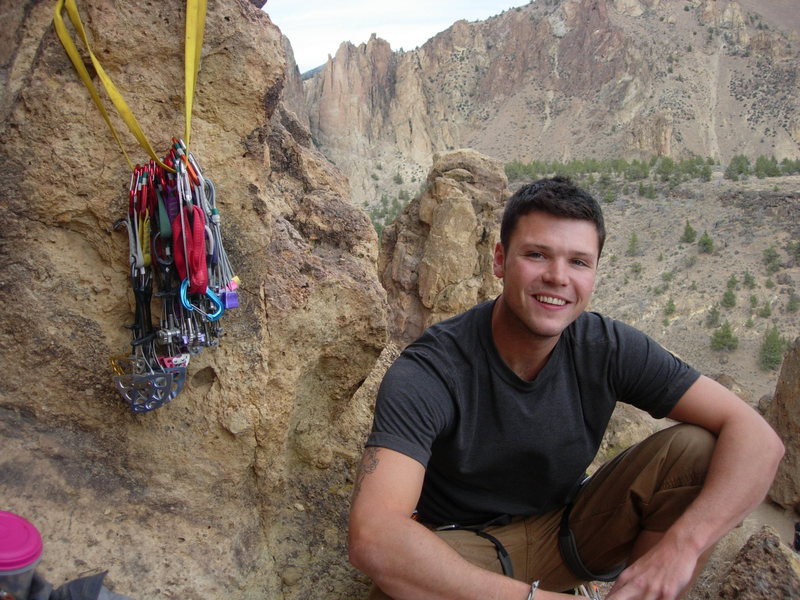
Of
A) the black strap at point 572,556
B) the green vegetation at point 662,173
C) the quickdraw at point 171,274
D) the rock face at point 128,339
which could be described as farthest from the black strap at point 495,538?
the green vegetation at point 662,173

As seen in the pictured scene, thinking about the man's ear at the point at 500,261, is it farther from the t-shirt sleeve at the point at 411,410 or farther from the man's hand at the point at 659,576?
the man's hand at the point at 659,576

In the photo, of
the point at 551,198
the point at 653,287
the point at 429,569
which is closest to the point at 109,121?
the point at 551,198

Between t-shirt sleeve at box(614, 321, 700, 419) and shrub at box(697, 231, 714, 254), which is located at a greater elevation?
shrub at box(697, 231, 714, 254)

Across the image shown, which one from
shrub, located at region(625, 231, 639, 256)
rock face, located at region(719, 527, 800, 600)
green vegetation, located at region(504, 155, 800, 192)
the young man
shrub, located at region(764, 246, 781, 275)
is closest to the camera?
the young man

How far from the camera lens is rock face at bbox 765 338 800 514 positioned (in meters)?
7.82

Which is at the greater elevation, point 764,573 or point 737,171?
point 737,171

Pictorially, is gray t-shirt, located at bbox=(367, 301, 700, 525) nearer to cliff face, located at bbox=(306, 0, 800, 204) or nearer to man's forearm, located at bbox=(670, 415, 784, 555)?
man's forearm, located at bbox=(670, 415, 784, 555)

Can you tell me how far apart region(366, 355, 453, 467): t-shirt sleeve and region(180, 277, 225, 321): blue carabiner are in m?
0.81

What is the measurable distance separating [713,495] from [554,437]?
0.55m

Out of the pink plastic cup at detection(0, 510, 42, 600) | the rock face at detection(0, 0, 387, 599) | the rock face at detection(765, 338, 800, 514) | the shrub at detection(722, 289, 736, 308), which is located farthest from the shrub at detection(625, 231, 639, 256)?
the pink plastic cup at detection(0, 510, 42, 600)

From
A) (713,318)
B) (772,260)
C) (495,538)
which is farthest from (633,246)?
(495,538)

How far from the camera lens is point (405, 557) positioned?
6.02 ft

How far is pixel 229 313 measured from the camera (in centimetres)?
279

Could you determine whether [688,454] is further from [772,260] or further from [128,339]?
[772,260]
